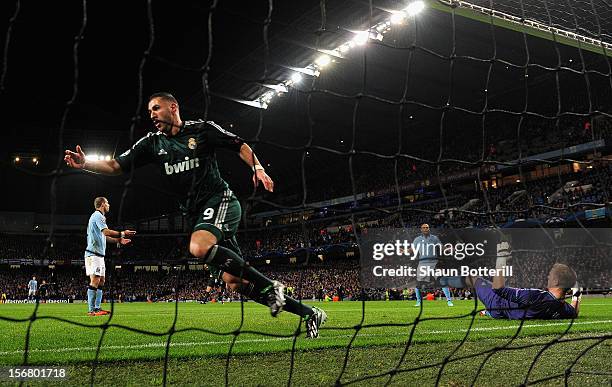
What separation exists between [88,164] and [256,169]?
3.92ft

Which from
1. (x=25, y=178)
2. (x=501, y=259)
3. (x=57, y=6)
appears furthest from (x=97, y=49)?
(x=25, y=178)

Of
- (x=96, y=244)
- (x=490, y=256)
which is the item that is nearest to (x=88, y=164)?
(x=96, y=244)

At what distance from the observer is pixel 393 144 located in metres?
31.0

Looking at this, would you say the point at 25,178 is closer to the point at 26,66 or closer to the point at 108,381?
the point at 26,66

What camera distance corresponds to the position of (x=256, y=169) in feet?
12.2

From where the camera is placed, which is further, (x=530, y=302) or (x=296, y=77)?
(x=296, y=77)

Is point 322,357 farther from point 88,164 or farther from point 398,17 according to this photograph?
point 398,17

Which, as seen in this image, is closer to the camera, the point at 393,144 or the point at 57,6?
the point at 57,6

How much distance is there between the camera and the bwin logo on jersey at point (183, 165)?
156 inches

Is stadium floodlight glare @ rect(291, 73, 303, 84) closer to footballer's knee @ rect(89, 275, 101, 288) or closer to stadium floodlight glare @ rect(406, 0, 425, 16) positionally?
stadium floodlight glare @ rect(406, 0, 425, 16)

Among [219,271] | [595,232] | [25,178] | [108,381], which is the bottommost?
[108,381]

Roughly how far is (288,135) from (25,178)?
20644mm

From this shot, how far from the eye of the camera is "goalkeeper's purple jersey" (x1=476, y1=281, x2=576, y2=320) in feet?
18.6

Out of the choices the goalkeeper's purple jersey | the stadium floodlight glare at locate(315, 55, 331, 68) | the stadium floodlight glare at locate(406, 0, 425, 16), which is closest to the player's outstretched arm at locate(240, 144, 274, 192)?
the goalkeeper's purple jersey
